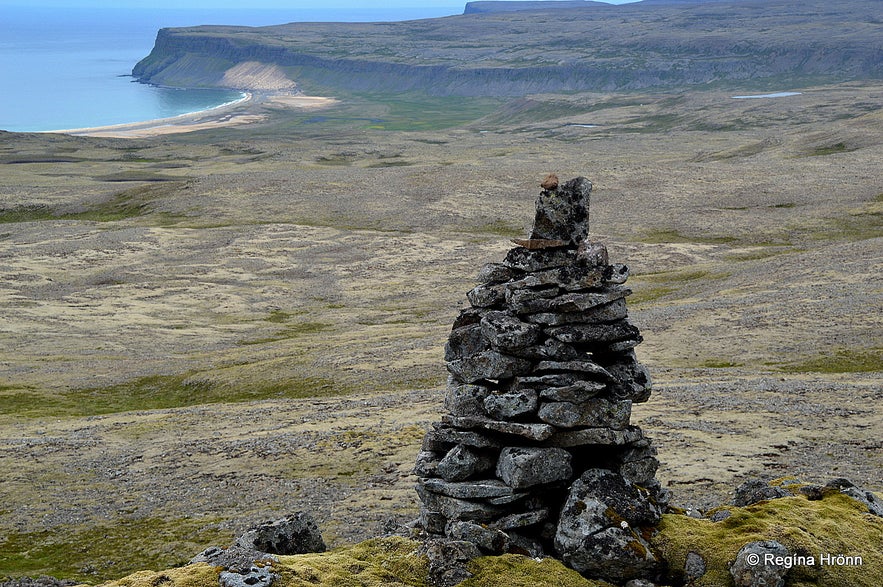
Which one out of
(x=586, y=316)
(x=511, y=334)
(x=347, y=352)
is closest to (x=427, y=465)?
(x=511, y=334)

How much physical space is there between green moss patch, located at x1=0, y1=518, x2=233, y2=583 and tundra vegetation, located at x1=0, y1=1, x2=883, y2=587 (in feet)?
0.54

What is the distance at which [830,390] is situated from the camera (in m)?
64.1

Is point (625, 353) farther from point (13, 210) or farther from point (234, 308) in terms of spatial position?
point (13, 210)

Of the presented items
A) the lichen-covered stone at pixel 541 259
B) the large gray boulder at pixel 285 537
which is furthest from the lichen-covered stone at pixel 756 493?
the large gray boulder at pixel 285 537

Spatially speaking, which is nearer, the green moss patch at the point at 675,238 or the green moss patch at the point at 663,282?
the green moss patch at the point at 663,282

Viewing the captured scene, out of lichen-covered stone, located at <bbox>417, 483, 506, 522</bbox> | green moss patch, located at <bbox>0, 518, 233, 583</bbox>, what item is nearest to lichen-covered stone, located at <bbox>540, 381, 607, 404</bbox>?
lichen-covered stone, located at <bbox>417, 483, 506, 522</bbox>

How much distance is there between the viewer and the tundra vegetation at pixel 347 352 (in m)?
48.8

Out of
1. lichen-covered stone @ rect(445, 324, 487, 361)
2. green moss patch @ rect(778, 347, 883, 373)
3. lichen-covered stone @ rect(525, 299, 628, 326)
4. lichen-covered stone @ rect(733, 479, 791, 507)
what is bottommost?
green moss patch @ rect(778, 347, 883, 373)

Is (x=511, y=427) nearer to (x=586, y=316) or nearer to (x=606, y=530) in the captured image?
(x=606, y=530)

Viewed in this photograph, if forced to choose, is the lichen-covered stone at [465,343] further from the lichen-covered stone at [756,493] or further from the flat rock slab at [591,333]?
the lichen-covered stone at [756,493]

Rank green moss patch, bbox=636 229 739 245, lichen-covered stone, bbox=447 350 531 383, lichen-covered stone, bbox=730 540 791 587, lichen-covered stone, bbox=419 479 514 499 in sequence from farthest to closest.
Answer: green moss patch, bbox=636 229 739 245, lichen-covered stone, bbox=447 350 531 383, lichen-covered stone, bbox=419 479 514 499, lichen-covered stone, bbox=730 540 791 587

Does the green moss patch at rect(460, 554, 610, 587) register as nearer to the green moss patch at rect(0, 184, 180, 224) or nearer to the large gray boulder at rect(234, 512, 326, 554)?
the large gray boulder at rect(234, 512, 326, 554)

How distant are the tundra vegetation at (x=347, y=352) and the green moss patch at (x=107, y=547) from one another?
0.16m

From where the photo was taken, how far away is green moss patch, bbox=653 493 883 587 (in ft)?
94.4
